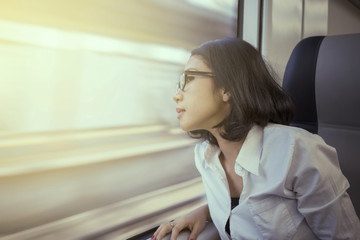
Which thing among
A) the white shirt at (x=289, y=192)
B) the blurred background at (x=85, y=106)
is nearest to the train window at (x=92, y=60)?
the blurred background at (x=85, y=106)

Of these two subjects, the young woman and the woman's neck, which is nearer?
the young woman

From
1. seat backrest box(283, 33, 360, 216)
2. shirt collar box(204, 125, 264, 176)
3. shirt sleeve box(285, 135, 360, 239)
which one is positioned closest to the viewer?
shirt sleeve box(285, 135, 360, 239)

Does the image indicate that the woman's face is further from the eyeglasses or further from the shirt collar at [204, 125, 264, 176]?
the shirt collar at [204, 125, 264, 176]

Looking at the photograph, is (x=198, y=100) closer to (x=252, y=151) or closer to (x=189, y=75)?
(x=189, y=75)

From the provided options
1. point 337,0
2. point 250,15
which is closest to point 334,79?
point 250,15

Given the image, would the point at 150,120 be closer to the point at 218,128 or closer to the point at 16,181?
the point at 218,128

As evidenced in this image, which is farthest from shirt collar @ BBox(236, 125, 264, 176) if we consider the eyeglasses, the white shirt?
the eyeglasses

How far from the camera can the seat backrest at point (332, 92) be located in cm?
100

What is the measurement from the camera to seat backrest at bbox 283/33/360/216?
3.26 feet

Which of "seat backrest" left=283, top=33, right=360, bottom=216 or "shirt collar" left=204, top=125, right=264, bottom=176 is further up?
"seat backrest" left=283, top=33, right=360, bottom=216

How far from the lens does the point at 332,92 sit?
1037 mm

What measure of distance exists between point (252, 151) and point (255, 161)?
0.04m

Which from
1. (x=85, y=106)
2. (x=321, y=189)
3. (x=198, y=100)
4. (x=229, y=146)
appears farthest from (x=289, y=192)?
(x=85, y=106)

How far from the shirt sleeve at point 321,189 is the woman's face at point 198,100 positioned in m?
0.26
